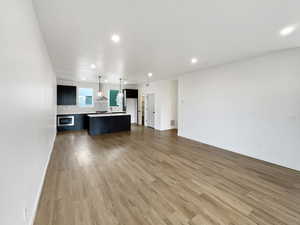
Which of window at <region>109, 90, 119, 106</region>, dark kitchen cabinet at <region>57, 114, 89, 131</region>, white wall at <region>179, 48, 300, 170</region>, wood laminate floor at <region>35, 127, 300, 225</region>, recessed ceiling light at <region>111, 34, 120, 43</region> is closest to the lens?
wood laminate floor at <region>35, 127, 300, 225</region>

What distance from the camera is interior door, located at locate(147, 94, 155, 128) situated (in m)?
8.27

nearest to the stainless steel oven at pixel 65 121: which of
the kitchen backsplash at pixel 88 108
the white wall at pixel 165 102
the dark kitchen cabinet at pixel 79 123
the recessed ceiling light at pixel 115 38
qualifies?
Result: the dark kitchen cabinet at pixel 79 123

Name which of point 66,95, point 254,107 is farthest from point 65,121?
point 254,107

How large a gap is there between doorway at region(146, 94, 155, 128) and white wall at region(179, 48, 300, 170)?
10.6 feet

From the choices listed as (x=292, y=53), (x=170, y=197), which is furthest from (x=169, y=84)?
(x=170, y=197)

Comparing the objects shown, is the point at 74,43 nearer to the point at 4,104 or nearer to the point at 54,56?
the point at 54,56

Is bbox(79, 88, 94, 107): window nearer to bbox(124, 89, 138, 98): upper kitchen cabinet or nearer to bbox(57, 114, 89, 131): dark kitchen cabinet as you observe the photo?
bbox(57, 114, 89, 131): dark kitchen cabinet

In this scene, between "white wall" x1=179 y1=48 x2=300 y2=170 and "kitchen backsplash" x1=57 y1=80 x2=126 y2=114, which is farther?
"kitchen backsplash" x1=57 y1=80 x2=126 y2=114

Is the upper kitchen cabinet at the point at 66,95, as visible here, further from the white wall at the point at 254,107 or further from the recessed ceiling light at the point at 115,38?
the white wall at the point at 254,107

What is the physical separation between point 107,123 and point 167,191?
5.28 metres

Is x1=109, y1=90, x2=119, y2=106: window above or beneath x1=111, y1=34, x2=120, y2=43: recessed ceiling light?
beneath

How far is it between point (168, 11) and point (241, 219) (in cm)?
305

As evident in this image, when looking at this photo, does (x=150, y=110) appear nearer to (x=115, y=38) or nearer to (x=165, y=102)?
(x=165, y=102)

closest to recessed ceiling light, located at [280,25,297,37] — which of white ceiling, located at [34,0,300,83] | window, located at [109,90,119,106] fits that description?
white ceiling, located at [34,0,300,83]
